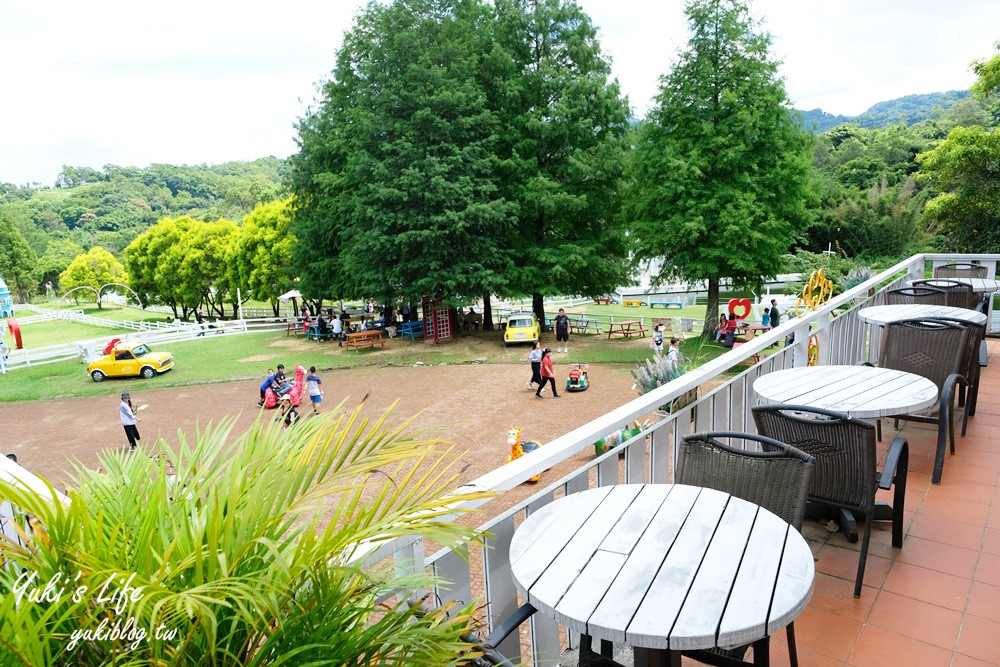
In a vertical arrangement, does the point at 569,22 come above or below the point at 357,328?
above

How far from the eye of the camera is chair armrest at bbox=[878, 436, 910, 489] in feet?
8.38

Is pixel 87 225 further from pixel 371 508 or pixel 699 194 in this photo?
pixel 371 508

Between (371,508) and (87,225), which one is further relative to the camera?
(87,225)

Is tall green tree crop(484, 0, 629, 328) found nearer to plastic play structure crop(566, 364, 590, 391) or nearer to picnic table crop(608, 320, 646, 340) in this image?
picnic table crop(608, 320, 646, 340)

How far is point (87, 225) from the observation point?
100 meters

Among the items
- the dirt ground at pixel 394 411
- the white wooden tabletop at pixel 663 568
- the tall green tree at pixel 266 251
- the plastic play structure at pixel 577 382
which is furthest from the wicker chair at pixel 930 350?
the tall green tree at pixel 266 251

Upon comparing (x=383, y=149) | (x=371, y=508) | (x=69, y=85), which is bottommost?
(x=371, y=508)

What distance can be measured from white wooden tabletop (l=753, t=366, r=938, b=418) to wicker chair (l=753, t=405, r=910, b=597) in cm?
27

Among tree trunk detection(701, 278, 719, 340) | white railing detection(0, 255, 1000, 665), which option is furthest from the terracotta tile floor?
tree trunk detection(701, 278, 719, 340)

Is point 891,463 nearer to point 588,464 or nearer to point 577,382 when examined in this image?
point 588,464

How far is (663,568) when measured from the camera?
64.6 inches

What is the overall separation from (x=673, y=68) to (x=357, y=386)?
15513 mm

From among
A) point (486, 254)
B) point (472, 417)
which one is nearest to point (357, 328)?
point (486, 254)

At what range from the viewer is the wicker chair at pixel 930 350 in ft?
13.1
